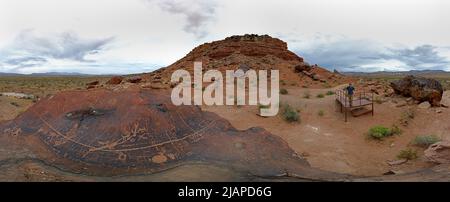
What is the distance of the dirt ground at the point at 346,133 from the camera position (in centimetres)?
1146

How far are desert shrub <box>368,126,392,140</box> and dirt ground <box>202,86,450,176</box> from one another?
182 mm

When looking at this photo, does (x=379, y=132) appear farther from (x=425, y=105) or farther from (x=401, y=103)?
(x=401, y=103)

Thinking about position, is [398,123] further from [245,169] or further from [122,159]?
[122,159]

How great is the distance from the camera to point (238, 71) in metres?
27.6

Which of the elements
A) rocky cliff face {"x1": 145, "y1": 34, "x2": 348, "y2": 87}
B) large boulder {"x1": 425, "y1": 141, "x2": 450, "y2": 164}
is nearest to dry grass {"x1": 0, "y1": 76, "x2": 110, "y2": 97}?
rocky cliff face {"x1": 145, "y1": 34, "x2": 348, "y2": 87}

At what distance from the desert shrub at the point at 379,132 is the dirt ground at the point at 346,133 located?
182 millimetres

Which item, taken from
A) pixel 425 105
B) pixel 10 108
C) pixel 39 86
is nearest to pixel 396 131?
pixel 425 105

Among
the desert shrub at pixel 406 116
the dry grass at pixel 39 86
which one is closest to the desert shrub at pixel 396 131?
the desert shrub at pixel 406 116

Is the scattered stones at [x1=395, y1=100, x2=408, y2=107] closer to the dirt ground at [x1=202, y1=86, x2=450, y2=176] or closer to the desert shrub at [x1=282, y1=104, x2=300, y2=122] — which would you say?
the dirt ground at [x1=202, y1=86, x2=450, y2=176]

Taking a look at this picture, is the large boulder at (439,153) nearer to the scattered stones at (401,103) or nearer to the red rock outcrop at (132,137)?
the red rock outcrop at (132,137)

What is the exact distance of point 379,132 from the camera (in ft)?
44.9

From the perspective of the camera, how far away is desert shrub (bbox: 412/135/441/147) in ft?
40.4
